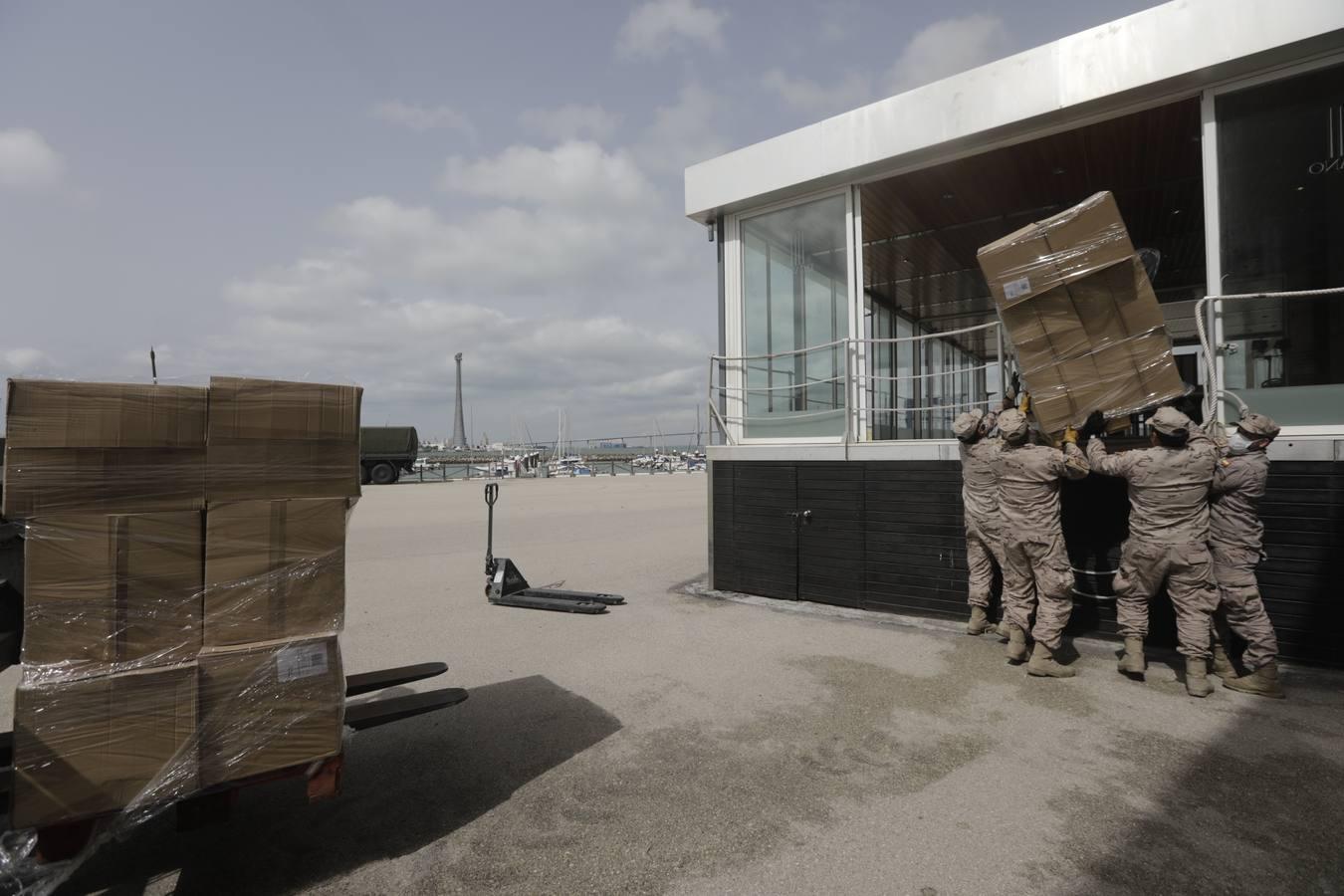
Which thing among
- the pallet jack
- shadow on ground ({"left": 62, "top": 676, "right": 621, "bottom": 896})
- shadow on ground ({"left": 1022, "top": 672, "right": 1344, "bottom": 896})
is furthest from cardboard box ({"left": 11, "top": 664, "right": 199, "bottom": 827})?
the pallet jack

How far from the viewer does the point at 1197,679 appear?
4410mm

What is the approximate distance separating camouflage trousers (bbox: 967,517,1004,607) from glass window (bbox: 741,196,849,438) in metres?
1.97

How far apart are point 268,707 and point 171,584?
579 mm

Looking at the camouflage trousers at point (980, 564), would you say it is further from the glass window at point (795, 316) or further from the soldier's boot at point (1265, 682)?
the glass window at point (795, 316)

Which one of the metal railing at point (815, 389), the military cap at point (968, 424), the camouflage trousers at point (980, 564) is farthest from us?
the metal railing at point (815, 389)

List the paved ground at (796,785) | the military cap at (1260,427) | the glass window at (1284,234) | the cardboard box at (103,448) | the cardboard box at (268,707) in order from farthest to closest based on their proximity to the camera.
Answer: the glass window at (1284,234) < the military cap at (1260,427) < the paved ground at (796,785) < the cardboard box at (268,707) < the cardboard box at (103,448)

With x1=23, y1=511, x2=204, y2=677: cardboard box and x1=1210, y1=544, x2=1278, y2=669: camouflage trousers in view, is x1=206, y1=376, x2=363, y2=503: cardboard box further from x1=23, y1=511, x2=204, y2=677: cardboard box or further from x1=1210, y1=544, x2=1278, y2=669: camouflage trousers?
x1=1210, y1=544, x2=1278, y2=669: camouflage trousers

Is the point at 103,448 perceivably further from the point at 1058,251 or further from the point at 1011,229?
the point at 1011,229


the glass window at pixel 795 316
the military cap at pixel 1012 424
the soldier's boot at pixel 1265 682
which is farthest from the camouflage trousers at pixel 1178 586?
the glass window at pixel 795 316

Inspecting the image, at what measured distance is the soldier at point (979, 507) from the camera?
5508mm

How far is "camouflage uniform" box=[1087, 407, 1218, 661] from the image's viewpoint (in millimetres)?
4449

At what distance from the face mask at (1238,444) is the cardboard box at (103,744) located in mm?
5849

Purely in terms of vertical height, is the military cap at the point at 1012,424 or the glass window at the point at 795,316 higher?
the glass window at the point at 795,316

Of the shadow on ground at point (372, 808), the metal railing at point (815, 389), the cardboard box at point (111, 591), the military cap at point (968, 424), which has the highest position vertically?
the metal railing at point (815, 389)
